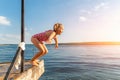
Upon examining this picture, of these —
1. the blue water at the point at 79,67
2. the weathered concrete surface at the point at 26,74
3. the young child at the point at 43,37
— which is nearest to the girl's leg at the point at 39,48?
the young child at the point at 43,37

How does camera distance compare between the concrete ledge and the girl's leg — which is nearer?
→ the concrete ledge

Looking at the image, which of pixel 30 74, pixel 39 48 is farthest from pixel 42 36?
pixel 30 74

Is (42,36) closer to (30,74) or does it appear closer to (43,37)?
(43,37)

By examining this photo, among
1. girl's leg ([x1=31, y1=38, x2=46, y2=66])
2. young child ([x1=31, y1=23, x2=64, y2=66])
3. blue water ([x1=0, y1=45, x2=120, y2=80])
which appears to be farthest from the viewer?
blue water ([x1=0, y1=45, x2=120, y2=80])

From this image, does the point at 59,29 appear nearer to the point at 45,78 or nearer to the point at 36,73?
the point at 36,73

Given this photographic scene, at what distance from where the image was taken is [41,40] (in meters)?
7.88

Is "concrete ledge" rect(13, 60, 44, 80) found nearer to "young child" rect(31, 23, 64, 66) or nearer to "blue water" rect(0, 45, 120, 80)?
"young child" rect(31, 23, 64, 66)

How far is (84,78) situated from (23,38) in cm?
1797

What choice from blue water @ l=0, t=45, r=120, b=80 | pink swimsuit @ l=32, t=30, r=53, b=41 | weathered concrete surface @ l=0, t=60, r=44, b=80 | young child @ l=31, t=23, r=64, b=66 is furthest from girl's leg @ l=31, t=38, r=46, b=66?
blue water @ l=0, t=45, r=120, b=80

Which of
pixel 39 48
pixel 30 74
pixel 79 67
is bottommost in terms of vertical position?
pixel 79 67

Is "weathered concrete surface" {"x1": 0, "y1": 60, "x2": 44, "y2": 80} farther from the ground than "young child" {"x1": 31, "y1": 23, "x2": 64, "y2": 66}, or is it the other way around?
"young child" {"x1": 31, "y1": 23, "x2": 64, "y2": 66}

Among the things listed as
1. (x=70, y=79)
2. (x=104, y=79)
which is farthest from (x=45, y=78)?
(x=104, y=79)

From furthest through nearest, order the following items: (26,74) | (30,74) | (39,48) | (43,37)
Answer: (39,48) → (43,37) → (30,74) → (26,74)

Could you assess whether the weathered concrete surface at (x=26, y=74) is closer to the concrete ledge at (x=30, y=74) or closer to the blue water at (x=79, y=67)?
the concrete ledge at (x=30, y=74)
